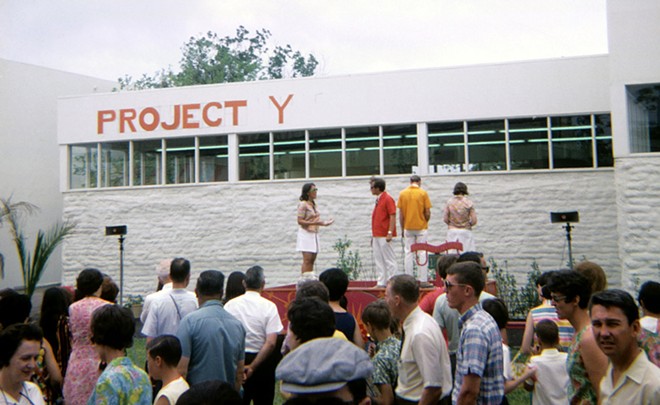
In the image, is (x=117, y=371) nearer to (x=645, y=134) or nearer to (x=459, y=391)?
Result: (x=459, y=391)

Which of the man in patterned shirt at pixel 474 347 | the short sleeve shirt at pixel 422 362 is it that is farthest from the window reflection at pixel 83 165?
the man in patterned shirt at pixel 474 347

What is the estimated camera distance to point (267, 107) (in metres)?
17.5

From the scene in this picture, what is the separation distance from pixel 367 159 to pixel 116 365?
13339mm

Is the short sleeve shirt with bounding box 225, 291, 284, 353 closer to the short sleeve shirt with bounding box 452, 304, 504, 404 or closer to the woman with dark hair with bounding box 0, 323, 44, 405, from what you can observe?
the woman with dark hair with bounding box 0, 323, 44, 405

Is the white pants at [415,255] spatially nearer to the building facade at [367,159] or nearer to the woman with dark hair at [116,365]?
the building facade at [367,159]

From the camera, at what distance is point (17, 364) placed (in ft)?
12.3

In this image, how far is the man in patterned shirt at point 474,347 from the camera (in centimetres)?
380

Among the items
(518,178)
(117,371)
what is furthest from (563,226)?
(117,371)

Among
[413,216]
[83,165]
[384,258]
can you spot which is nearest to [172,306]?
[384,258]

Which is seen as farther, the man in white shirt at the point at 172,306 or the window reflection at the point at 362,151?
the window reflection at the point at 362,151

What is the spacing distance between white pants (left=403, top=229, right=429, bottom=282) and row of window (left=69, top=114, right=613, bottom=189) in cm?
533

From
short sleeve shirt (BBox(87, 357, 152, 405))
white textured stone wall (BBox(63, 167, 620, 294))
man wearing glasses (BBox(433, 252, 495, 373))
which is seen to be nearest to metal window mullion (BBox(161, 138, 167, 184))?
white textured stone wall (BBox(63, 167, 620, 294))

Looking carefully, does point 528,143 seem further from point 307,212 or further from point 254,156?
point 307,212

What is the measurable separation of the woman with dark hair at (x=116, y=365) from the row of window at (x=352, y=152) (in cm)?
1279
